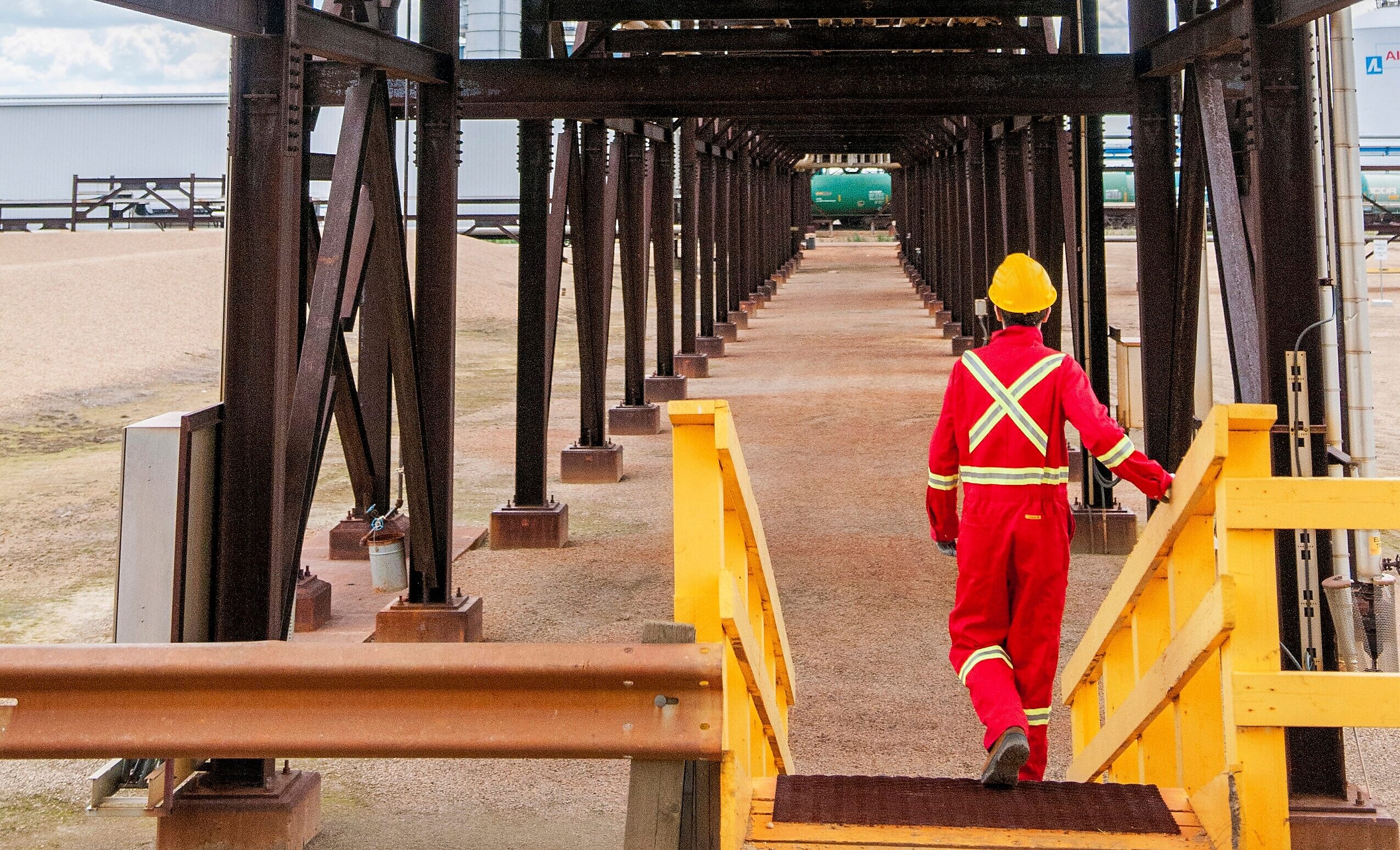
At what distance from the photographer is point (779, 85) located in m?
7.56

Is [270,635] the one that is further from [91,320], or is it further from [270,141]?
[91,320]

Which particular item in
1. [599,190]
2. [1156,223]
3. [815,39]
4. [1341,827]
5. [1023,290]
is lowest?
[1341,827]

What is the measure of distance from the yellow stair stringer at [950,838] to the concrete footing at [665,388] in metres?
12.4

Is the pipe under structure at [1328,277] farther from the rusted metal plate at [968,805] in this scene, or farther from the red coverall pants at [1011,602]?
the rusted metal plate at [968,805]

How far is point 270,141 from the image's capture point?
4.46 meters

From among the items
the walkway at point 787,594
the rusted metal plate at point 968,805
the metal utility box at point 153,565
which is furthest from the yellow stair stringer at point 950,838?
the metal utility box at point 153,565

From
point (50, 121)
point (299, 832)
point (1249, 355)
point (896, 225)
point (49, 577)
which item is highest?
point (50, 121)

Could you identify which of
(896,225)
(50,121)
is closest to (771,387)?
(896,225)

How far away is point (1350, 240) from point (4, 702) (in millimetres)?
4545

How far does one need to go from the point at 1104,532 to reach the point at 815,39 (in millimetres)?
4526

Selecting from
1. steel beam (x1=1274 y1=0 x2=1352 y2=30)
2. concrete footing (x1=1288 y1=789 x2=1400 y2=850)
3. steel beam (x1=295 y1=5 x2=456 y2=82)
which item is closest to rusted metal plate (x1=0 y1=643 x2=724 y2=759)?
concrete footing (x1=1288 y1=789 x2=1400 y2=850)

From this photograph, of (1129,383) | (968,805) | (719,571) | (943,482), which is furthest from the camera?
(1129,383)

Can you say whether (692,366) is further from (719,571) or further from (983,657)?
(719,571)

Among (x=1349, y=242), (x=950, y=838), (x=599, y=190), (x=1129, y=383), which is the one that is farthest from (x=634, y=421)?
(x=950, y=838)
